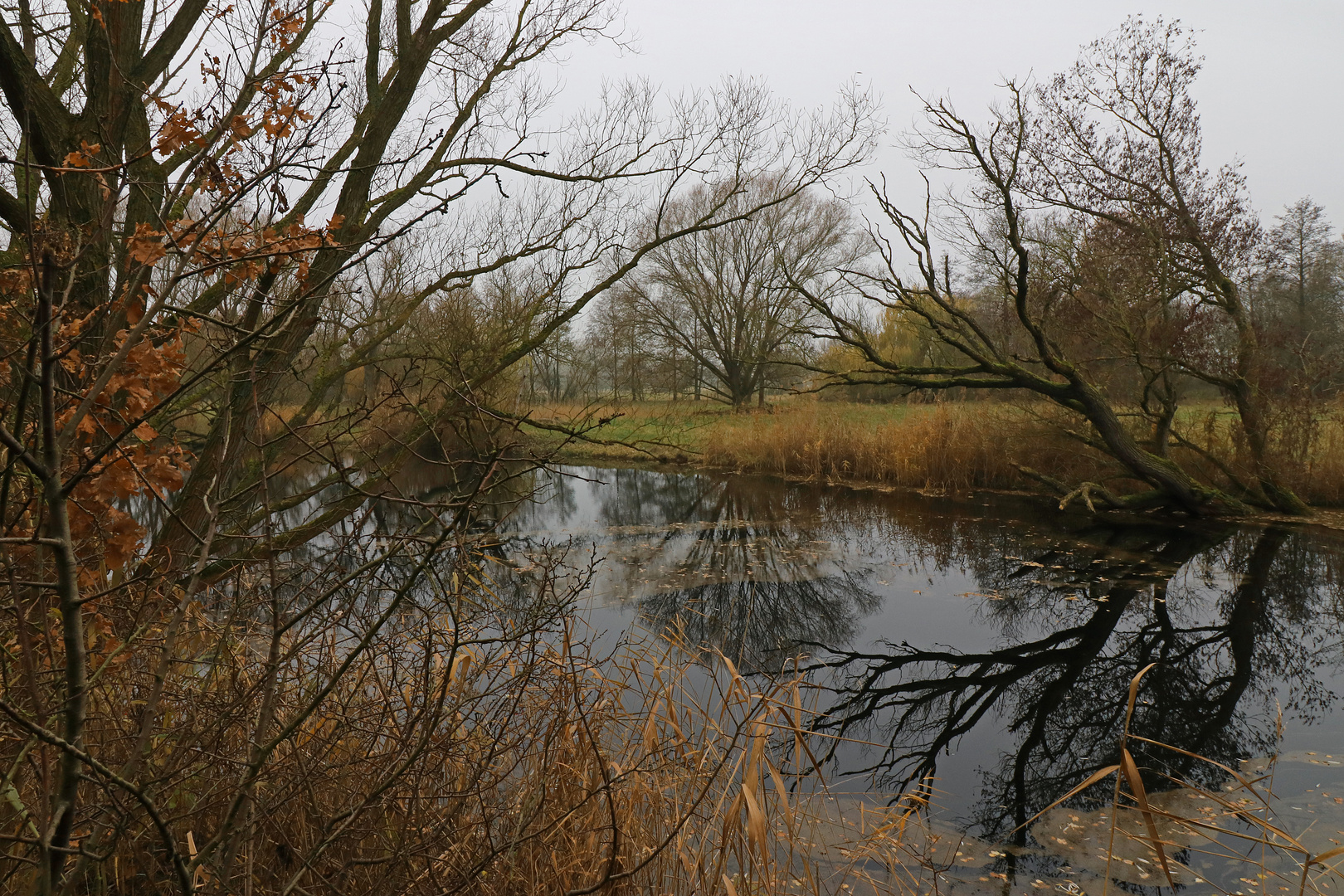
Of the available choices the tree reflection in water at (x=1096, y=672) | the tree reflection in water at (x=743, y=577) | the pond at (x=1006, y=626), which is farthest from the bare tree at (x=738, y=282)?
the tree reflection in water at (x=1096, y=672)

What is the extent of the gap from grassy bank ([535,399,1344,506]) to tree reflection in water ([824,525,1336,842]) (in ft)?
8.58

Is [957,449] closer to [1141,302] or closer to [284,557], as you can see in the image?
[1141,302]

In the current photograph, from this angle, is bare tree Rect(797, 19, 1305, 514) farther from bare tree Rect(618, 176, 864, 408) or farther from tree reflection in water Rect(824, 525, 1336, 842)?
bare tree Rect(618, 176, 864, 408)

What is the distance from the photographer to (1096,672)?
19.8 ft

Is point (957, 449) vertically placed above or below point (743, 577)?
above

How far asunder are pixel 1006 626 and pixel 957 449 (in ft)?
22.4

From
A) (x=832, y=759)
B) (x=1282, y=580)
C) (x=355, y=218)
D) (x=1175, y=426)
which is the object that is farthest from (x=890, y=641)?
(x=1175, y=426)

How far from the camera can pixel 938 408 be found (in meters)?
14.3

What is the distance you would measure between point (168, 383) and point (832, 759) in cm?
397

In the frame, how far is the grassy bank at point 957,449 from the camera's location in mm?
10828

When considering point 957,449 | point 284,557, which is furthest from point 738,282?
point 284,557

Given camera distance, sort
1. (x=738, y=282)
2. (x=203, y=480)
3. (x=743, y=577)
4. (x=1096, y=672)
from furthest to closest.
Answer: (x=738, y=282)
(x=743, y=577)
(x=1096, y=672)
(x=203, y=480)

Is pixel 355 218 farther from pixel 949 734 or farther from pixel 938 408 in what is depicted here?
pixel 938 408

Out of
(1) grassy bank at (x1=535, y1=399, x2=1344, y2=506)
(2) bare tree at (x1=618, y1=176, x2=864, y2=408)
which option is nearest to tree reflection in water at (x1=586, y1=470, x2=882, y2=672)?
(1) grassy bank at (x1=535, y1=399, x2=1344, y2=506)
